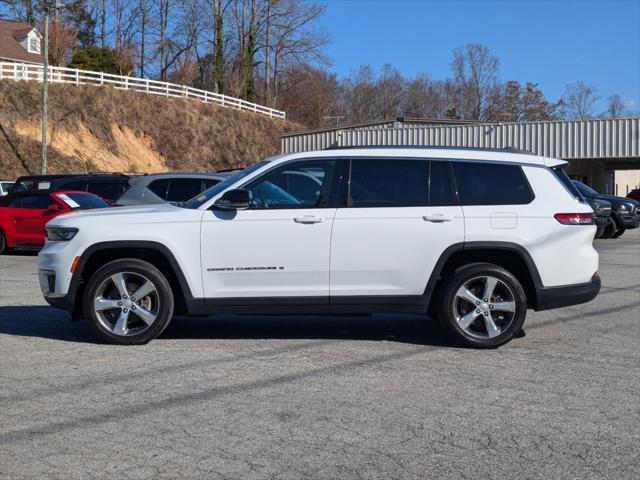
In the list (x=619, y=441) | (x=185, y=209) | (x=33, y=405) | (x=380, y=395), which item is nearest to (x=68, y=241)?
(x=185, y=209)

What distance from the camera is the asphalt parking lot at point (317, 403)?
4801mm

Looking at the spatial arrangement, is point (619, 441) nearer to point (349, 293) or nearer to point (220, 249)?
point (349, 293)

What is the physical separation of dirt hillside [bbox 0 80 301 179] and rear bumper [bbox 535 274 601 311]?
3518 centimetres

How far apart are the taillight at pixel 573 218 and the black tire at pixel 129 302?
3704mm

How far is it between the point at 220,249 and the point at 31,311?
3467mm

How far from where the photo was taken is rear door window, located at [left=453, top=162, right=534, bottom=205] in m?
7.97

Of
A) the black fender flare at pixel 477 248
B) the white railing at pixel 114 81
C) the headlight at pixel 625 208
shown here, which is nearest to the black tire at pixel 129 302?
the black fender flare at pixel 477 248

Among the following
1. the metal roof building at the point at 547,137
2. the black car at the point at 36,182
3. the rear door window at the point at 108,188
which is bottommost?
the rear door window at the point at 108,188

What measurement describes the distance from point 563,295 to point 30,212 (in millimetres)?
13893

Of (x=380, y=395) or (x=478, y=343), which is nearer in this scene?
(x=380, y=395)

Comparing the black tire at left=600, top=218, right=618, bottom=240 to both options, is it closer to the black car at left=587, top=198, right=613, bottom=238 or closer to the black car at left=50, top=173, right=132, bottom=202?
the black car at left=587, top=198, right=613, bottom=238

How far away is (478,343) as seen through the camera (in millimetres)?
7855

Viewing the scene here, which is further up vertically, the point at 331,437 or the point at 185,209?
the point at 185,209

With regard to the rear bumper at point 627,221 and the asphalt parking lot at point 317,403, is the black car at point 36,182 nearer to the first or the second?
the asphalt parking lot at point 317,403
